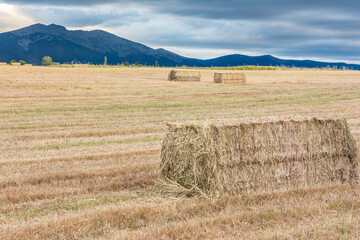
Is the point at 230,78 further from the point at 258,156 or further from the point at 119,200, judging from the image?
the point at 119,200

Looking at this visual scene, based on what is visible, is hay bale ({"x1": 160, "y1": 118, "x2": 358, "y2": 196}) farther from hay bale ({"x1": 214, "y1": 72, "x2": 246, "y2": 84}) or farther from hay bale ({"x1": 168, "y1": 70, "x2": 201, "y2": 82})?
hay bale ({"x1": 168, "y1": 70, "x2": 201, "y2": 82})

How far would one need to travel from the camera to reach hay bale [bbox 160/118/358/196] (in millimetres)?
7191

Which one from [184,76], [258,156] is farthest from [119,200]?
[184,76]

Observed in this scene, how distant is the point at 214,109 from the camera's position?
21.2 m

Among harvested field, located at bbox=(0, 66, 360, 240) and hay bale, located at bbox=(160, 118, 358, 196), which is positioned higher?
hay bale, located at bbox=(160, 118, 358, 196)

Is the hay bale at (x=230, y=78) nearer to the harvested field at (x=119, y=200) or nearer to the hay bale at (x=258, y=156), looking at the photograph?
the harvested field at (x=119, y=200)

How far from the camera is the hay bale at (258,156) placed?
719 centimetres

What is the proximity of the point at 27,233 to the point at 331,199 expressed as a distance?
4.49m

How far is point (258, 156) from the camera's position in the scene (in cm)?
754

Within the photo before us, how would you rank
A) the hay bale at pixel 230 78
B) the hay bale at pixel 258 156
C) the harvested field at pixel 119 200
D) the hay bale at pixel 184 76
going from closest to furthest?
the harvested field at pixel 119 200 → the hay bale at pixel 258 156 → the hay bale at pixel 230 78 → the hay bale at pixel 184 76

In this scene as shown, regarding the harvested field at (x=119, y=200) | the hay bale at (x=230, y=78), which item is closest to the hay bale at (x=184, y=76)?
the hay bale at (x=230, y=78)

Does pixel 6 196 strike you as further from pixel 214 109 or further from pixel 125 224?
pixel 214 109

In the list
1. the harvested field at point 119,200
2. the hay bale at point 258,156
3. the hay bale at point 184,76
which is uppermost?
the hay bale at point 184,76

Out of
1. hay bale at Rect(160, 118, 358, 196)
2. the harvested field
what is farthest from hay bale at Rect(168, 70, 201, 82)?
hay bale at Rect(160, 118, 358, 196)
